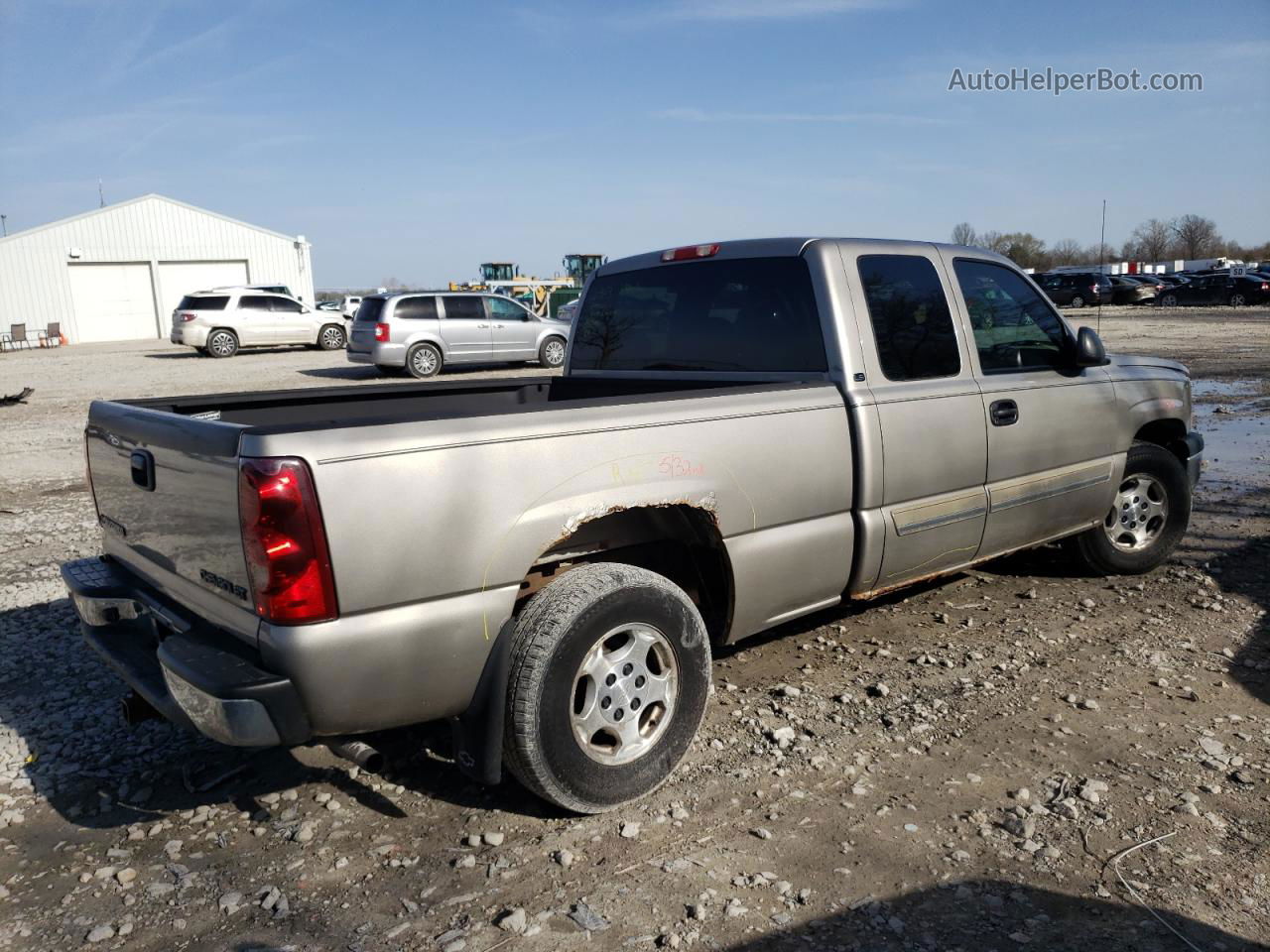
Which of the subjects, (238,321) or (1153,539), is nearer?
(1153,539)

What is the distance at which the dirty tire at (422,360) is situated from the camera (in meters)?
20.3

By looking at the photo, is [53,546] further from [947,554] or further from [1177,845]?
[1177,845]

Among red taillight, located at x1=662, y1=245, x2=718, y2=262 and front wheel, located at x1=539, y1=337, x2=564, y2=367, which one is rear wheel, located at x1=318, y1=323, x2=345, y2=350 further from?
red taillight, located at x1=662, y1=245, x2=718, y2=262

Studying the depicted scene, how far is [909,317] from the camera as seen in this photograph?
14.5 ft

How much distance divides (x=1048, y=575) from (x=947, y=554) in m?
1.70

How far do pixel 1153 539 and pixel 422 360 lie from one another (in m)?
16.7

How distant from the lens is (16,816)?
3406mm

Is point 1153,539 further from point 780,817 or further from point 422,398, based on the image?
point 422,398

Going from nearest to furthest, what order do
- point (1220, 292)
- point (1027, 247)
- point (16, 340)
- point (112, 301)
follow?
1. point (16, 340)
2. point (1220, 292)
3. point (112, 301)
4. point (1027, 247)

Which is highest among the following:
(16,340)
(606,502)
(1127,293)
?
→ (16,340)

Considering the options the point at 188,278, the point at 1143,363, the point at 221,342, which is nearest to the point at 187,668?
the point at 1143,363

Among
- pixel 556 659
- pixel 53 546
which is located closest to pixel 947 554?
pixel 556 659

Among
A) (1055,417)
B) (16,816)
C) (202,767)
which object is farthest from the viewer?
(1055,417)

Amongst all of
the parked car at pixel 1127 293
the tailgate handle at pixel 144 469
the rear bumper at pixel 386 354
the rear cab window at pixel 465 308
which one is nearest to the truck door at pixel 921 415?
the tailgate handle at pixel 144 469
